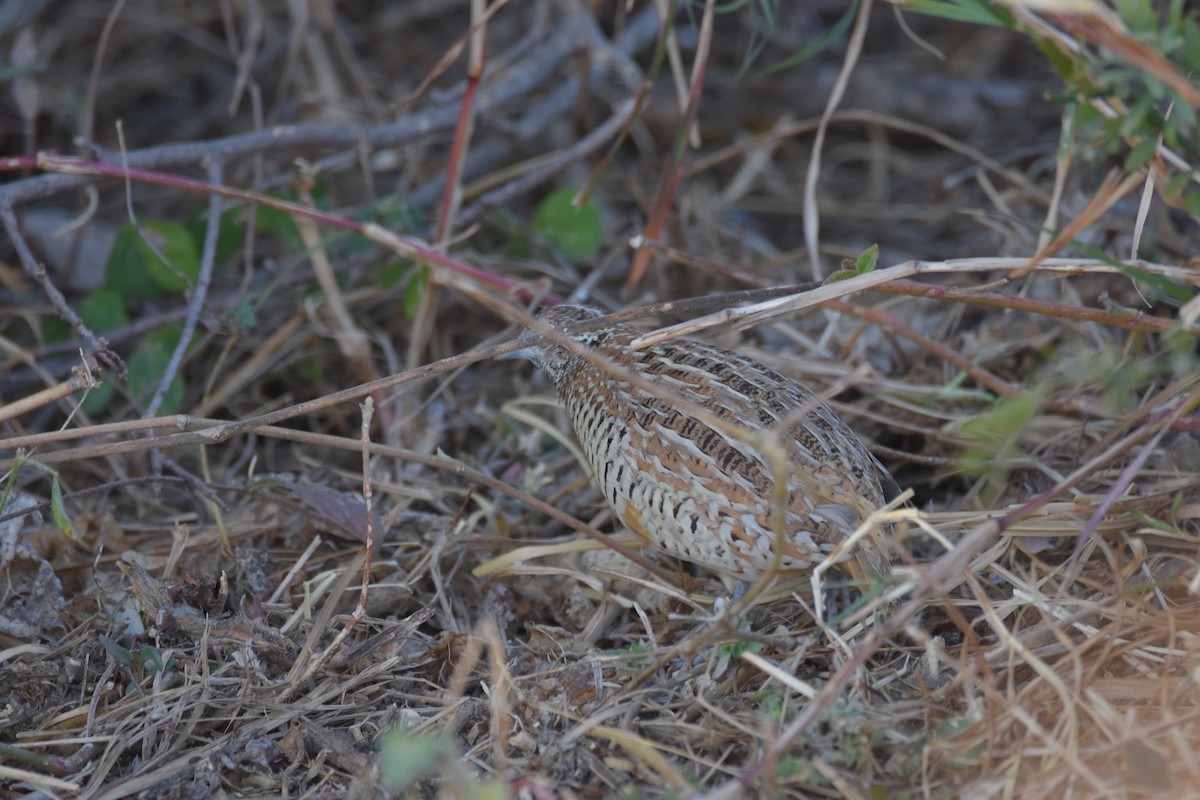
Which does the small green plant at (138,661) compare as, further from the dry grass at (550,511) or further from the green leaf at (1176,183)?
the green leaf at (1176,183)

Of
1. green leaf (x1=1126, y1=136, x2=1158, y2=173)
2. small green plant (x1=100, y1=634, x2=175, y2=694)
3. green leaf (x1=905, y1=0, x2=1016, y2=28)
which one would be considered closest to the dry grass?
small green plant (x1=100, y1=634, x2=175, y2=694)

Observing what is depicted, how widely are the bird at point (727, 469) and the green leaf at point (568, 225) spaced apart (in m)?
1.15

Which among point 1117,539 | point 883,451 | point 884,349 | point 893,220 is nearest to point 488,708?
point 883,451

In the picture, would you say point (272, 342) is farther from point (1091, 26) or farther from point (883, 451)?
point (1091, 26)

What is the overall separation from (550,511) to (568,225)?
5.52 feet

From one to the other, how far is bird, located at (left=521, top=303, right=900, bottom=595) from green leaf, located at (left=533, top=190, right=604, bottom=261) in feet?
3.77

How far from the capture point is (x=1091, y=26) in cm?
239

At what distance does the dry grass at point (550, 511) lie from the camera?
8.60 ft

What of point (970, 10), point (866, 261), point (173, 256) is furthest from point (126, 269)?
point (970, 10)

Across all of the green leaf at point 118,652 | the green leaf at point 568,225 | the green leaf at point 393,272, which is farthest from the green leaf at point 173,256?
the green leaf at point 118,652

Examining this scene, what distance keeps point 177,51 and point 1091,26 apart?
5.29 m

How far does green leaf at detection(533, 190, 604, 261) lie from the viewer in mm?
4445

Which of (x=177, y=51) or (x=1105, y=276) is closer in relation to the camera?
(x=1105, y=276)

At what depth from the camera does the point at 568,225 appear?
4457 mm
